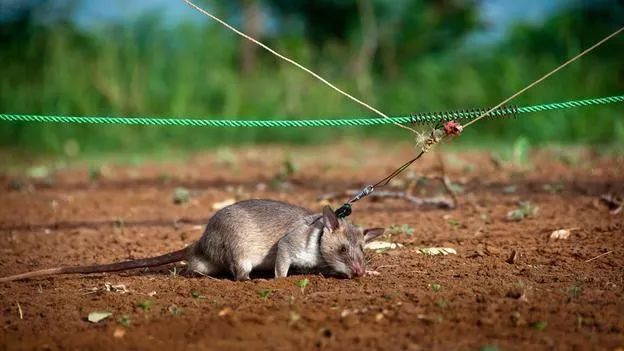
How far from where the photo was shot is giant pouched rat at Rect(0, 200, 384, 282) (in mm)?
4594

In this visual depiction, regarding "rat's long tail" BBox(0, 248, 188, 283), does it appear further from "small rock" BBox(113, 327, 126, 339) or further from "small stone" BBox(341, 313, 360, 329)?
"small stone" BBox(341, 313, 360, 329)

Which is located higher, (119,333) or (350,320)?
(350,320)

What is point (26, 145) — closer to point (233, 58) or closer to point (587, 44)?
point (233, 58)

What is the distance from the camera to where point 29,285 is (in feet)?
15.2

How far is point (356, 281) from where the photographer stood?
444 centimetres

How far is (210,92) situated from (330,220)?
26.5ft

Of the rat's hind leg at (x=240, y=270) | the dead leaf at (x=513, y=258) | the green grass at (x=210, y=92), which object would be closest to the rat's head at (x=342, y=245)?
the rat's hind leg at (x=240, y=270)

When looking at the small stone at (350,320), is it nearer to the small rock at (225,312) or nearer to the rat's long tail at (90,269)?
the small rock at (225,312)

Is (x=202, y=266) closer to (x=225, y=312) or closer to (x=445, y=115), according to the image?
(x=225, y=312)

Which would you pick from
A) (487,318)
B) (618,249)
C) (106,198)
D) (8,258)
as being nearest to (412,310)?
(487,318)

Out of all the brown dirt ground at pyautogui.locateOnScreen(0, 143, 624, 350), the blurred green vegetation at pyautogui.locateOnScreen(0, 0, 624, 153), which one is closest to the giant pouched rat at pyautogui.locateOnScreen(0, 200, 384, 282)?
the brown dirt ground at pyautogui.locateOnScreen(0, 143, 624, 350)

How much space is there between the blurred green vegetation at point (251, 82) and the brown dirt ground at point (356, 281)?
342cm

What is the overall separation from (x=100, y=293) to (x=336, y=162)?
5.50m

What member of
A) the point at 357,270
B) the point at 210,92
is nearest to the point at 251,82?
the point at 210,92
